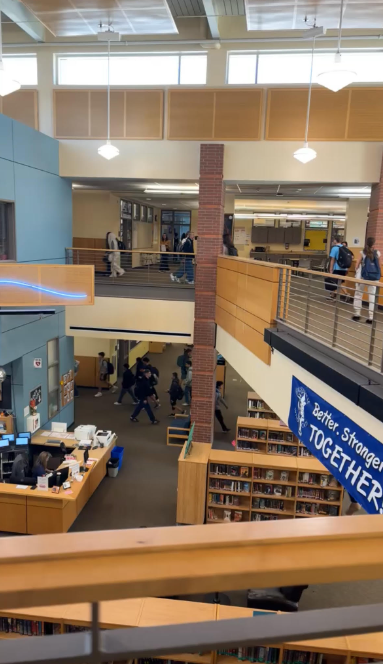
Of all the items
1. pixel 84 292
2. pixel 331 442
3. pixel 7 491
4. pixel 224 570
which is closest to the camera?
pixel 224 570

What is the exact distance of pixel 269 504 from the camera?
394 inches

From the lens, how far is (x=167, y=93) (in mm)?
12438

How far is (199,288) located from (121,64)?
6.55 metres

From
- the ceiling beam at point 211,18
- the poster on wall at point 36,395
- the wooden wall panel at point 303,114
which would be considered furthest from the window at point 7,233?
the wooden wall panel at point 303,114

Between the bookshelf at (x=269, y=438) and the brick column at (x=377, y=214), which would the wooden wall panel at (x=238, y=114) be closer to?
the brick column at (x=377, y=214)

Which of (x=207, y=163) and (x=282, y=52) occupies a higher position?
(x=282, y=52)

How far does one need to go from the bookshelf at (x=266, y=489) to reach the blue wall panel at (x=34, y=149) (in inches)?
321

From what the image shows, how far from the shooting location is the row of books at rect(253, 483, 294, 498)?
9.83 m

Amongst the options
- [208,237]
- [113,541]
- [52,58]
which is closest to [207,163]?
[208,237]

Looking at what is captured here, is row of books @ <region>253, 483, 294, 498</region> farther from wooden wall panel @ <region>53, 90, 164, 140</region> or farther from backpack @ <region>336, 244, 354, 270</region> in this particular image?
wooden wall panel @ <region>53, 90, 164, 140</region>

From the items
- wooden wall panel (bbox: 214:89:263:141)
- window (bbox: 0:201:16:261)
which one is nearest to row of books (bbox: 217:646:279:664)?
window (bbox: 0:201:16:261)

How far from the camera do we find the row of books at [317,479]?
31.8 ft

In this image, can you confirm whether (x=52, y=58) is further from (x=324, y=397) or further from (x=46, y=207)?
(x=324, y=397)

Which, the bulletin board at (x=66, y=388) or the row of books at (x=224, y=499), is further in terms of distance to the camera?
the bulletin board at (x=66, y=388)
